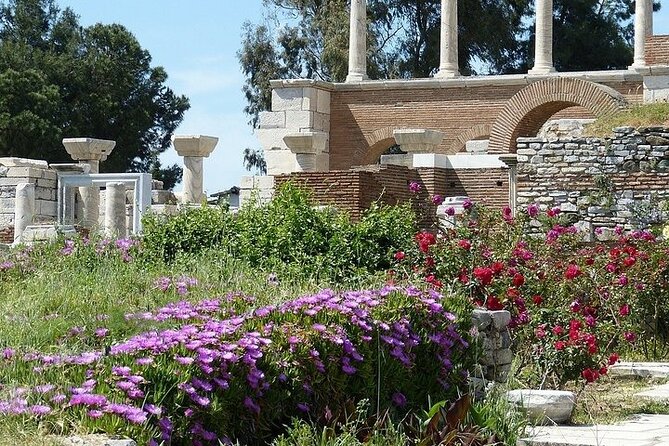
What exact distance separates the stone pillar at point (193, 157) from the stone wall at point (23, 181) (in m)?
2.22

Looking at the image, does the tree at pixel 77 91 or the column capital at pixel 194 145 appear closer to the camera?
the column capital at pixel 194 145

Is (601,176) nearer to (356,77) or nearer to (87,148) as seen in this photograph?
(87,148)

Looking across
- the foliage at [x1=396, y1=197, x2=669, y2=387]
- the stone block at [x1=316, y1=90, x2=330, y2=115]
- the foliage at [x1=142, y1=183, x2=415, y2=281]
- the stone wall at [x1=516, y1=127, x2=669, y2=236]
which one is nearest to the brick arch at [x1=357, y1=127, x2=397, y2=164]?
the stone block at [x1=316, y1=90, x2=330, y2=115]

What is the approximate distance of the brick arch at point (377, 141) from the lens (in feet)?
104

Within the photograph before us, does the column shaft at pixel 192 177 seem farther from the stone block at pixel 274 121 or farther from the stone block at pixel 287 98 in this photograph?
the stone block at pixel 287 98

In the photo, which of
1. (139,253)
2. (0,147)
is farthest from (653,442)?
(0,147)

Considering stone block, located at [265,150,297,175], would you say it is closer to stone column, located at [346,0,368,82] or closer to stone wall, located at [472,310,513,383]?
stone column, located at [346,0,368,82]

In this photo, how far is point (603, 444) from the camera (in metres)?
7.91

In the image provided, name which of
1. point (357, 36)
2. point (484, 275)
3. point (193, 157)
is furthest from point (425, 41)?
point (484, 275)

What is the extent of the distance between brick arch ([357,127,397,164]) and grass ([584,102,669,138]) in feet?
35.0

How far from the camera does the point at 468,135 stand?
31.0 metres

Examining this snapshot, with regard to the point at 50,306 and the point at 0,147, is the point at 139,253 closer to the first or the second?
the point at 50,306

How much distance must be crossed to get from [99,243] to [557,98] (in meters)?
16.9

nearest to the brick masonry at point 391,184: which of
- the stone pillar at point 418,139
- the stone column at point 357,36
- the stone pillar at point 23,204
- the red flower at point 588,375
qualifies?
the stone pillar at point 418,139
